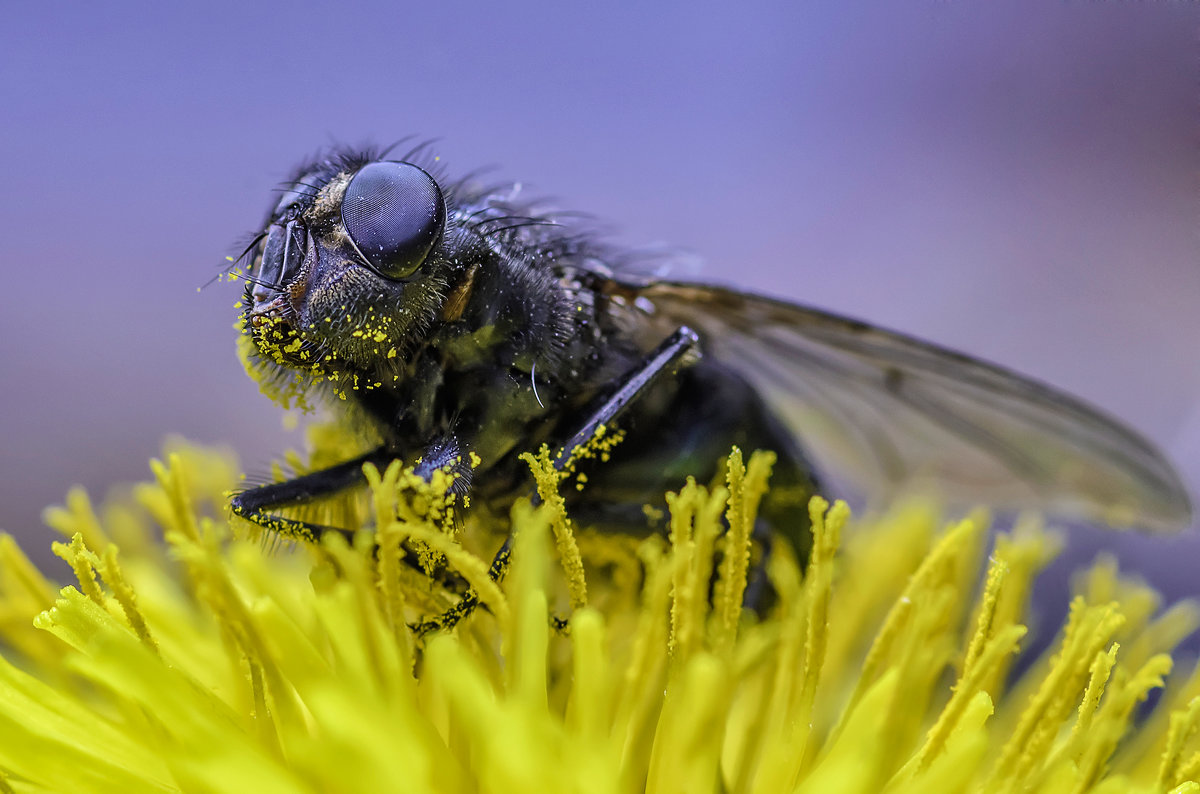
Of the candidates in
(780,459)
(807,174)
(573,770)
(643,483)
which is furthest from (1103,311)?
(573,770)

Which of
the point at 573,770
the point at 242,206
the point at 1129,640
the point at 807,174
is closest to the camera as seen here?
the point at 573,770

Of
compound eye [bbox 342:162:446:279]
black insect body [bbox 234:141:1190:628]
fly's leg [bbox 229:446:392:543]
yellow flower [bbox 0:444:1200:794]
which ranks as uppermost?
compound eye [bbox 342:162:446:279]

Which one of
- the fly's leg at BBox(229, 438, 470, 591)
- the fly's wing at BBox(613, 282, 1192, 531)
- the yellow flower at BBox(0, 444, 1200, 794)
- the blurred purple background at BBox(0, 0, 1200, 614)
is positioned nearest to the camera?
the yellow flower at BBox(0, 444, 1200, 794)

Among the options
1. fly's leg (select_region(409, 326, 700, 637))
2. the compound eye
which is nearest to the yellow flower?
fly's leg (select_region(409, 326, 700, 637))

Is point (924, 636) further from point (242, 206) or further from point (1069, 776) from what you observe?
point (242, 206)

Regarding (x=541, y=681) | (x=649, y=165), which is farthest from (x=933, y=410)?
(x=649, y=165)

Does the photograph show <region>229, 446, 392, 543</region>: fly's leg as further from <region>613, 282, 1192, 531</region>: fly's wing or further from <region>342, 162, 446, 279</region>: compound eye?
<region>613, 282, 1192, 531</region>: fly's wing
